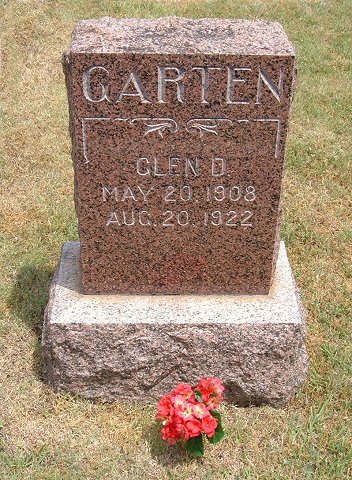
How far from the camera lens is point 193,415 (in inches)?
111

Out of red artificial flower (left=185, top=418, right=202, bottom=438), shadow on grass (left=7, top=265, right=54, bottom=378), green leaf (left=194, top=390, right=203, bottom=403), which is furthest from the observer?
shadow on grass (left=7, top=265, right=54, bottom=378)

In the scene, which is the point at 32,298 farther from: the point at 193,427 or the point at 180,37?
the point at 180,37

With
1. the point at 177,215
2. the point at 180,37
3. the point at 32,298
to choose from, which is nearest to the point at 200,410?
the point at 177,215

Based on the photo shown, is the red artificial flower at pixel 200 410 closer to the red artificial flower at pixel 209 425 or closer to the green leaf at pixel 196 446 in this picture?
the red artificial flower at pixel 209 425

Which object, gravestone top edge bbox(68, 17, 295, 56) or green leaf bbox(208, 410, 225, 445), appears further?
green leaf bbox(208, 410, 225, 445)

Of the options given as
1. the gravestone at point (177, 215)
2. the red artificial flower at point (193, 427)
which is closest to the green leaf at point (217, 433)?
the red artificial flower at point (193, 427)

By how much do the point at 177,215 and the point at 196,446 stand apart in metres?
1.03

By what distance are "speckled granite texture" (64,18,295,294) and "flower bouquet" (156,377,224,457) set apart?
54 centimetres

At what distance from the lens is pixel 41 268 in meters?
4.20

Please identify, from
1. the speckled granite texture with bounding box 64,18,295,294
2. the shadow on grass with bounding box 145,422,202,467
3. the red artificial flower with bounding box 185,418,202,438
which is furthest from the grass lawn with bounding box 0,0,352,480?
the speckled granite texture with bounding box 64,18,295,294

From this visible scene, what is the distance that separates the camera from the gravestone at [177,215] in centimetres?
271

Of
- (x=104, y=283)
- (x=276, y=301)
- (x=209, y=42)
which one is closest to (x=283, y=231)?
(x=276, y=301)

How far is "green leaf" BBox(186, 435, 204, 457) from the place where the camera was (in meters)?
2.87

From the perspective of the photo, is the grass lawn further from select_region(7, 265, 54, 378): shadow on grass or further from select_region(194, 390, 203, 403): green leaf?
select_region(194, 390, 203, 403): green leaf
